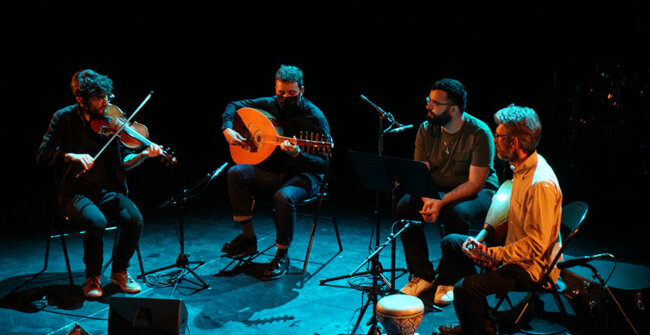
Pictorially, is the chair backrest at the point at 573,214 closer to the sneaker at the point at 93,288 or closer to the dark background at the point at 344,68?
the sneaker at the point at 93,288

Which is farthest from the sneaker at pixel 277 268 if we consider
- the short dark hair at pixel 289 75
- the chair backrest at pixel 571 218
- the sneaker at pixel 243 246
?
the chair backrest at pixel 571 218

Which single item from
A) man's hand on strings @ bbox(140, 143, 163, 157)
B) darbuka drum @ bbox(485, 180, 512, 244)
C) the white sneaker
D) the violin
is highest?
the violin

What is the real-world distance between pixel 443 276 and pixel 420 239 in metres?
0.31

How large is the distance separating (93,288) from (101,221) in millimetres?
465

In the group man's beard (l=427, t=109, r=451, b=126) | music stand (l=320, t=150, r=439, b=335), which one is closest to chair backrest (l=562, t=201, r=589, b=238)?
music stand (l=320, t=150, r=439, b=335)

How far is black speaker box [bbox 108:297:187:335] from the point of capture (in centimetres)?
259

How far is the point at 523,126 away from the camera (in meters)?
2.61

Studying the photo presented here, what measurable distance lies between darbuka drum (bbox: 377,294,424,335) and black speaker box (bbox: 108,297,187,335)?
1.01 metres

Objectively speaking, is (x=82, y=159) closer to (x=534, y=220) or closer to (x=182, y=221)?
(x=182, y=221)

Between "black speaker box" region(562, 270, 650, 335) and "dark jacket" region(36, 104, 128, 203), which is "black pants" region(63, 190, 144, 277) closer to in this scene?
"dark jacket" region(36, 104, 128, 203)

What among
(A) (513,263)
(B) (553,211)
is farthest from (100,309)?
(B) (553,211)

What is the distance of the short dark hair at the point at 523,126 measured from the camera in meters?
2.60

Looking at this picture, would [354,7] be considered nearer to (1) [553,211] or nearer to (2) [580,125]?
(2) [580,125]

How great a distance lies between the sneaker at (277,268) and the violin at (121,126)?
111cm
